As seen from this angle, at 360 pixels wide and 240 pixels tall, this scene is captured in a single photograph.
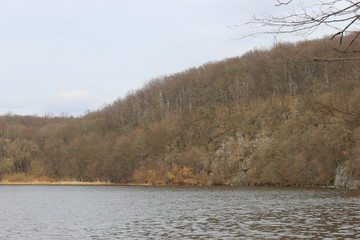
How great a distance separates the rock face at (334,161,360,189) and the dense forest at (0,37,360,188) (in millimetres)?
209

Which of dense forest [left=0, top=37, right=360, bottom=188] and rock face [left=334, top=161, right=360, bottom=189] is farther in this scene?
dense forest [left=0, top=37, right=360, bottom=188]

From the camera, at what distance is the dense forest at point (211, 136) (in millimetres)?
93062

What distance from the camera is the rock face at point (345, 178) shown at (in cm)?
7768

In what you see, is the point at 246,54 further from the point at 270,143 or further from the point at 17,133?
the point at 17,133

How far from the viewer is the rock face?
77681 millimetres

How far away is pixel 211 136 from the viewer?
129 metres

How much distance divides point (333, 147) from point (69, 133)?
12992cm

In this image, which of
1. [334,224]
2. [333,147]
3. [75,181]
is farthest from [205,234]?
[75,181]

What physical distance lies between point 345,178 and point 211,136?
177ft

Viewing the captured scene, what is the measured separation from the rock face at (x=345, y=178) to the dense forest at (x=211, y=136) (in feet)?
0.69

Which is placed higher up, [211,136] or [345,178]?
[211,136]

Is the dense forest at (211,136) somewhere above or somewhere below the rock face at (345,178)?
above

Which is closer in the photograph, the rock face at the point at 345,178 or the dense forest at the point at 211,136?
the rock face at the point at 345,178

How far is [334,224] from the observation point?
27938mm
